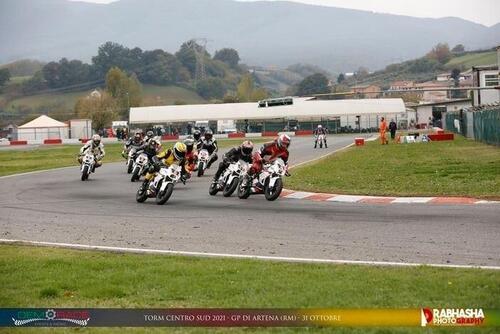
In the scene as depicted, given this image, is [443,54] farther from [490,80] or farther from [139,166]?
[139,166]

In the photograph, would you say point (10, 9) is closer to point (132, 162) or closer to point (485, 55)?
point (132, 162)

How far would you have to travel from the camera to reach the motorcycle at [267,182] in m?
19.6

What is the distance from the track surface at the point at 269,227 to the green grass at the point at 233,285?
1.17 m

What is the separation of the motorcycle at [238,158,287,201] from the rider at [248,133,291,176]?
17 cm

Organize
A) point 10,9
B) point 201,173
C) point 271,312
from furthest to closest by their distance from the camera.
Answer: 1. point 201,173
2. point 10,9
3. point 271,312

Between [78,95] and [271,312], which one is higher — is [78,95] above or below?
above

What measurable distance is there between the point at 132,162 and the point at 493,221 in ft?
66.8

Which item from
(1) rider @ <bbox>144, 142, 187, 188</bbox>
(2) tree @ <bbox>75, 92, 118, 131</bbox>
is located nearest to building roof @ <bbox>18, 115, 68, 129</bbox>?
(2) tree @ <bbox>75, 92, 118, 131</bbox>

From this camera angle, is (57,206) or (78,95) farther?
(78,95)

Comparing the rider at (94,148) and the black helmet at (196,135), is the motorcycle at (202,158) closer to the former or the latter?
the black helmet at (196,135)

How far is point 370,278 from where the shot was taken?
885cm

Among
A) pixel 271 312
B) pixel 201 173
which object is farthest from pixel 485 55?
pixel 271 312

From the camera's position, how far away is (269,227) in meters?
14.2

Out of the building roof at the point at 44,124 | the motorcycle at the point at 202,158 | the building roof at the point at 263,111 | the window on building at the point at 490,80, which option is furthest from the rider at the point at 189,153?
the building roof at the point at 44,124
